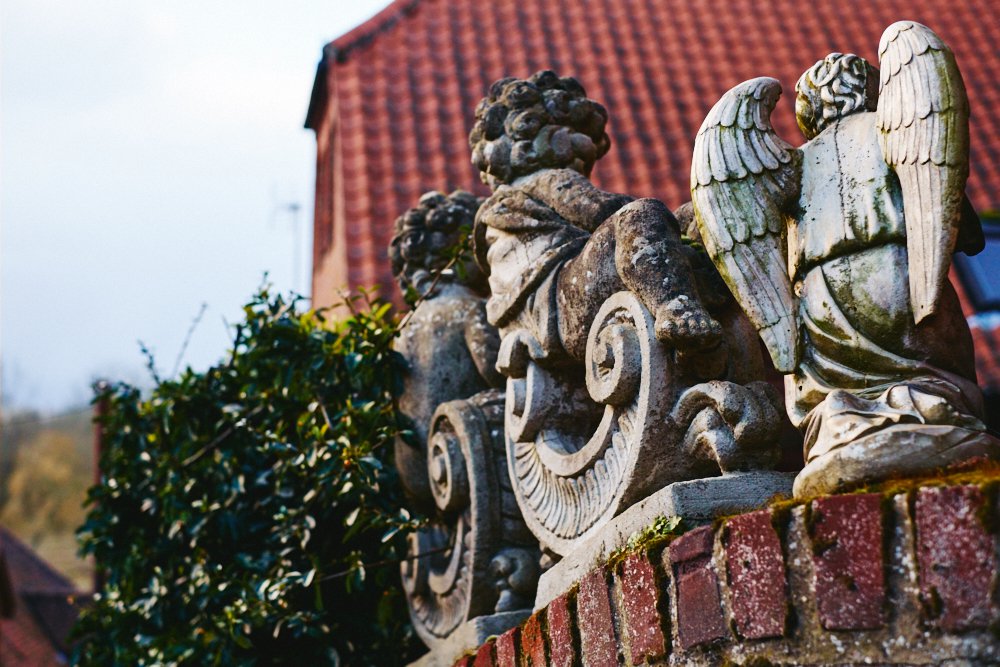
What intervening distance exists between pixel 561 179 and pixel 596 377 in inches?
27.7

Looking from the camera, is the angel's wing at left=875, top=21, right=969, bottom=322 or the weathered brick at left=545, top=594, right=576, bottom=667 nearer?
the angel's wing at left=875, top=21, right=969, bottom=322

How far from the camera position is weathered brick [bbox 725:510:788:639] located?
7.57 ft

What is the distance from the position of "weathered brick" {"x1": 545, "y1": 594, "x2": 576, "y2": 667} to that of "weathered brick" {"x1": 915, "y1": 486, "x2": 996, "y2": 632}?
98cm

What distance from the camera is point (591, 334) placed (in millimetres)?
3199

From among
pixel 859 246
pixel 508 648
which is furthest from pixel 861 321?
pixel 508 648

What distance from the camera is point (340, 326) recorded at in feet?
15.5

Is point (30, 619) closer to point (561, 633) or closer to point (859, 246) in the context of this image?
point (561, 633)

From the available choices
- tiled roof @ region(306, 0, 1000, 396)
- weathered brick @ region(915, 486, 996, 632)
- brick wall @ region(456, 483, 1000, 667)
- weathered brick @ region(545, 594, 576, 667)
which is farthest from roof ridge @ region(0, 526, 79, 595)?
weathered brick @ region(915, 486, 996, 632)

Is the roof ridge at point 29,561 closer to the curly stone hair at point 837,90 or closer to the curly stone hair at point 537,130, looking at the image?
the curly stone hair at point 537,130

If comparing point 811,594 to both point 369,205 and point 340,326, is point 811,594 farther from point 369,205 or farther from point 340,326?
point 369,205

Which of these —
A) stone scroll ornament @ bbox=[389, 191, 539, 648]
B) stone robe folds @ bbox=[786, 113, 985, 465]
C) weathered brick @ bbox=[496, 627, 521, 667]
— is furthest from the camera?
stone scroll ornament @ bbox=[389, 191, 539, 648]

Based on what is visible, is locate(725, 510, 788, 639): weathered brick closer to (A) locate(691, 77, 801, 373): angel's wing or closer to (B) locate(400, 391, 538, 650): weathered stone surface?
(A) locate(691, 77, 801, 373): angel's wing

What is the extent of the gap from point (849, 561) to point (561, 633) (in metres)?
0.91

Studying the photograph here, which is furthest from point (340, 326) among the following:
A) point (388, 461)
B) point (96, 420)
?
point (96, 420)
